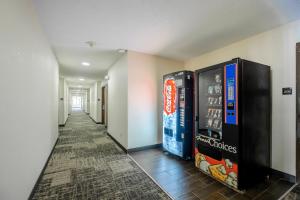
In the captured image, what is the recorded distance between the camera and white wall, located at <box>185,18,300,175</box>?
218cm

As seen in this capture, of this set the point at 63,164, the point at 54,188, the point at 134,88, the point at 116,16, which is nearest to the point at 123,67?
the point at 134,88

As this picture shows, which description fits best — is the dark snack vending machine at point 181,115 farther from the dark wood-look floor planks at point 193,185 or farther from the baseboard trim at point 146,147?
the baseboard trim at point 146,147

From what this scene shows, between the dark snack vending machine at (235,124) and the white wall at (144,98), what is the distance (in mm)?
1485

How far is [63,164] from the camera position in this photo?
2816 millimetres

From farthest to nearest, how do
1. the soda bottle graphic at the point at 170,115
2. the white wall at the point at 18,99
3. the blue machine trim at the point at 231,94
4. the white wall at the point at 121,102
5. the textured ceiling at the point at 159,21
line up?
the white wall at the point at 121,102, the soda bottle graphic at the point at 170,115, the blue machine trim at the point at 231,94, the textured ceiling at the point at 159,21, the white wall at the point at 18,99

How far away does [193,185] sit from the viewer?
212 cm

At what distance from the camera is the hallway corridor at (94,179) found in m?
1.90

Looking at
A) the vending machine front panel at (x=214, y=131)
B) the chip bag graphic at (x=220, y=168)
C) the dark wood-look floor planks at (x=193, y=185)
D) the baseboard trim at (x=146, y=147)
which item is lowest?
the dark wood-look floor planks at (x=193, y=185)

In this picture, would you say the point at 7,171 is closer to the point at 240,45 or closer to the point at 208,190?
the point at 208,190

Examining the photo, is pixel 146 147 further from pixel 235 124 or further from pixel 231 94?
pixel 231 94

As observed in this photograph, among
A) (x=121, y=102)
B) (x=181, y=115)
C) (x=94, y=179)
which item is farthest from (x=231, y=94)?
(x=121, y=102)

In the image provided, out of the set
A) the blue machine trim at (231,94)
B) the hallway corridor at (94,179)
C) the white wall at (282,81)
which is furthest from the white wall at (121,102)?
the white wall at (282,81)

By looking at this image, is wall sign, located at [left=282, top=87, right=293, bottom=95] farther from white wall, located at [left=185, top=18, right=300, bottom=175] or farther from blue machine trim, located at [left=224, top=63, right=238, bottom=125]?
blue machine trim, located at [left=224, top=63, right=238, bottom=125]

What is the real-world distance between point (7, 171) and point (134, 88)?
2627mm
